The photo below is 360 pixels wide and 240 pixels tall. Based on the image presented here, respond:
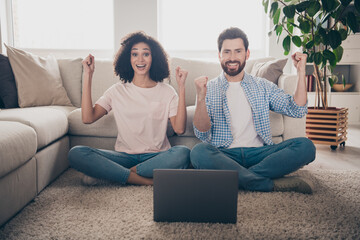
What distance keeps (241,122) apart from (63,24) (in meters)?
3.52

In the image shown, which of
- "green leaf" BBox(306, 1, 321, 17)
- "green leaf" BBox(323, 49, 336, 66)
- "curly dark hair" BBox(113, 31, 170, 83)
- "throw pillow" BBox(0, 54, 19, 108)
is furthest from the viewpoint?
"green leaf" BBox(323, 49, 336, 66)

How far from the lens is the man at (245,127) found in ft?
5.24

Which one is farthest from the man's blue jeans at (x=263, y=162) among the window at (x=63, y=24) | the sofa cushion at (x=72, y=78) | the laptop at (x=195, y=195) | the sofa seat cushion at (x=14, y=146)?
the window at (x=63, y=24)

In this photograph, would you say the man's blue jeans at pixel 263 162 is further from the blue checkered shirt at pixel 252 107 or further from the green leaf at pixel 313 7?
the green leaf at pixel 313 7

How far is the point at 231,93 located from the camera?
1821mm

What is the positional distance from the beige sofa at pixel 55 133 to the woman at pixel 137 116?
0.19m

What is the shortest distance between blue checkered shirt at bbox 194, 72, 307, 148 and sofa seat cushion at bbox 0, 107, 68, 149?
2.63 feet

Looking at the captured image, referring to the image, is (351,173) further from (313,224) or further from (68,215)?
Answer: (68,215)

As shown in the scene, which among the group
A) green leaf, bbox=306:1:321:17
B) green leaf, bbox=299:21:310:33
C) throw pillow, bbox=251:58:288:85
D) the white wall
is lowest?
throw pillow, bbox=251:58:288:85

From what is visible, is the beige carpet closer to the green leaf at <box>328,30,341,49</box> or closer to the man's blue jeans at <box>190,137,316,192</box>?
the man's blue jeans at <box>190,137,316,192</box>

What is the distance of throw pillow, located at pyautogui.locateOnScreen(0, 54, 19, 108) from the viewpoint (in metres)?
2.21

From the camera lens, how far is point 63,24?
4.38 metres

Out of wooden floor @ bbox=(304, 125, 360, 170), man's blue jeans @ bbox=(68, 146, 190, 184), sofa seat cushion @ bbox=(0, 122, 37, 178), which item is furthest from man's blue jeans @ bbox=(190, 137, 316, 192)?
sofa seat cushion @ bbox=(0, 122, 37, 178)

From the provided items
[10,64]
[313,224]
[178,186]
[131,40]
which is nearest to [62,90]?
[10,64]
